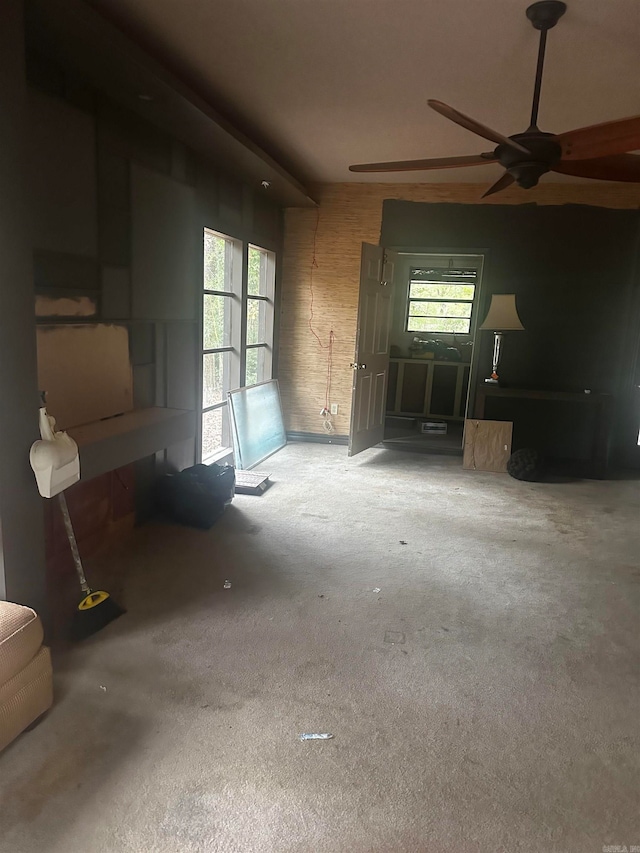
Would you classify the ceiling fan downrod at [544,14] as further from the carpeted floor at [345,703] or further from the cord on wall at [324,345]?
the cord on wall at [324,345]

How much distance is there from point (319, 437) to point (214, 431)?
160cm

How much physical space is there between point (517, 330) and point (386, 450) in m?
1.84

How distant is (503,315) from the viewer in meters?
5.38

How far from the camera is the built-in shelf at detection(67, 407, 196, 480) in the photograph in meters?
2.50

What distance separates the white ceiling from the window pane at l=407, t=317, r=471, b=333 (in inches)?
145

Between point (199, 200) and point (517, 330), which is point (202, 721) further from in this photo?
point (517, 330)

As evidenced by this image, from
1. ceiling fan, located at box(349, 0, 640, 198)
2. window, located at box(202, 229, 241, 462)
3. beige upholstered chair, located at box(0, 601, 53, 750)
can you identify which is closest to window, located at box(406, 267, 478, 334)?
window, located at box(202, 229, 241, 462)

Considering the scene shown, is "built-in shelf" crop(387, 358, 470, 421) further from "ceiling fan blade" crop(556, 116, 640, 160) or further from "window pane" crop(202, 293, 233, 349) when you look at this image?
"ceiling fan blade" crop(556, 116, 640, 160)

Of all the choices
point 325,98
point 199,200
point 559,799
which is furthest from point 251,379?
point 559,799

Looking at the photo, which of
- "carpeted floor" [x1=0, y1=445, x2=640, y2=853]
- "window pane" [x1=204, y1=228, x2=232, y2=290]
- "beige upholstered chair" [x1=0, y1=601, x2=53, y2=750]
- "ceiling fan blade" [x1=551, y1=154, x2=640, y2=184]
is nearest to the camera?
"carpeted floor" [x1=0, y1=445, x2=640, y2=853]

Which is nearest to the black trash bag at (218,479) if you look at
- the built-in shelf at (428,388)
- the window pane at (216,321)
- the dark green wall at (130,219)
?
the dark green wall at (130,219)

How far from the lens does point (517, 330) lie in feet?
18.0

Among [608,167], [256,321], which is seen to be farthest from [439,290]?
[608,167]

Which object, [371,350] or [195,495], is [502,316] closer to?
[371,350]
